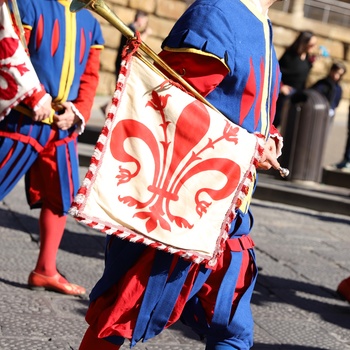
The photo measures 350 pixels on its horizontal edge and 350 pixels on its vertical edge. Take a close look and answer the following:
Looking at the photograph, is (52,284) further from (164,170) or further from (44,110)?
(164,170)

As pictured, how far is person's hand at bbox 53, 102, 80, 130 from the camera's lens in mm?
4453

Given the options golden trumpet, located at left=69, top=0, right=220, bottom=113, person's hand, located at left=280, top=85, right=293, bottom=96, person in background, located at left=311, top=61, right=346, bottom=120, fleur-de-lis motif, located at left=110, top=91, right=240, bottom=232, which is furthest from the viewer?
person in background, located at left=311, top=61, right=346, bottom=120

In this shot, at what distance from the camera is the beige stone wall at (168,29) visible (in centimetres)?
1878

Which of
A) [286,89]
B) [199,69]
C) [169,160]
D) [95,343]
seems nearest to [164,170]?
[169,160]

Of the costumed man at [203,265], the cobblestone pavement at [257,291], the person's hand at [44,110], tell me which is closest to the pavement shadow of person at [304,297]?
the cobblestone pavement at [257,291]

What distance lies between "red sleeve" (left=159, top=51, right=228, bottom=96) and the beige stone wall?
1329cm

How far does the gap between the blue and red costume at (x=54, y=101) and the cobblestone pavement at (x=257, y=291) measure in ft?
1.67

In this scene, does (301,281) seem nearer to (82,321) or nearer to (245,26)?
(82,321)

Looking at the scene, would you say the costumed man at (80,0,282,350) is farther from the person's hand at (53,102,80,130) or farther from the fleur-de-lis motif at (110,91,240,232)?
the person's hand at (53,102,80,130)

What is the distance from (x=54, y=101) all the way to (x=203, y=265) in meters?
1.83

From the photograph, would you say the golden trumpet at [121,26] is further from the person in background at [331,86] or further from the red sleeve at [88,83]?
the person in background at [331,86]

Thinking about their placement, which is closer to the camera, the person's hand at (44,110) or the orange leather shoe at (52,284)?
the person's hand at (44,110)

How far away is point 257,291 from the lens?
5.29 m

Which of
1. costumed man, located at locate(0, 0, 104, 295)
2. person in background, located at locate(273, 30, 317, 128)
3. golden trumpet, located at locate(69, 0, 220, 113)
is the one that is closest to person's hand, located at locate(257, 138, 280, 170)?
golden trumpet, located at locate(69, 0, 220, 113)
